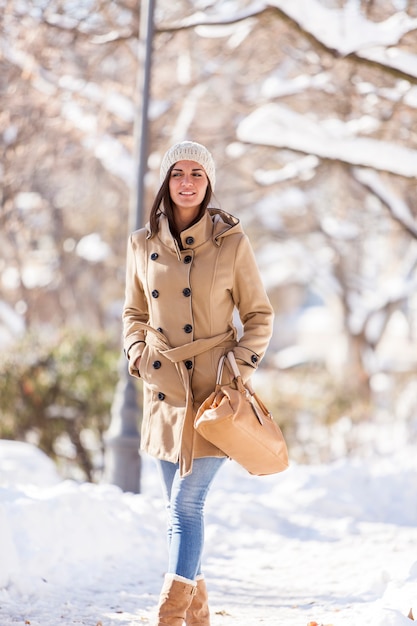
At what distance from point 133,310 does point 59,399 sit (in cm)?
620

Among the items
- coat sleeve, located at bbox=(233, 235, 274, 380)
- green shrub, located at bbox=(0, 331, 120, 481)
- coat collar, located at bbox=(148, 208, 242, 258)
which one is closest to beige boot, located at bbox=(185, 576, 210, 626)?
coat sleeve, located at bbox=(233, 235, 274, 380)

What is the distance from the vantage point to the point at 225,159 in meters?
14.0

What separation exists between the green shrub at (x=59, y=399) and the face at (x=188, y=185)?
6440 millimetres

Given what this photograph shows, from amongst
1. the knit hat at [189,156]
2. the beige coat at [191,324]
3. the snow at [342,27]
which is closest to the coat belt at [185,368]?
the beige coat at [191,324]

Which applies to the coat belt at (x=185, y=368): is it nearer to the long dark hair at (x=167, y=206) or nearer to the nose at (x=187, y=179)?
the long dark hair at (x=167, y=206)

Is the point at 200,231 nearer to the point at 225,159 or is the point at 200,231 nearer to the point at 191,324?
the point at 191,324

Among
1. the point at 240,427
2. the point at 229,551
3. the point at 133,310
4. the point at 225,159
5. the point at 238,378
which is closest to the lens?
the point at 240,427

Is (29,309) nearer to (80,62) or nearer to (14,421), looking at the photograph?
(80,62)

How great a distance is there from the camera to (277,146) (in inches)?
333

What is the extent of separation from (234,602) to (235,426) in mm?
1946

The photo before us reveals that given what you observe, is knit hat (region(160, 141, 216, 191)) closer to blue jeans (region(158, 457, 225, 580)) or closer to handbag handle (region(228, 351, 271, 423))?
handbag handle (region(228, 351, 271, 423))

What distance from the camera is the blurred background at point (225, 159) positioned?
27.5 ft

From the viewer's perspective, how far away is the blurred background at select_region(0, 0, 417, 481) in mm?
8391

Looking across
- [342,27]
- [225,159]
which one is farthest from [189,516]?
[225,159]
